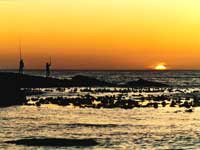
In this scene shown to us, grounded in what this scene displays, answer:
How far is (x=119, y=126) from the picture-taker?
44.2 m

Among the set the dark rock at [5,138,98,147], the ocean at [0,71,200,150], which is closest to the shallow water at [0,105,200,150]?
the ocean at [0,71,200,150]

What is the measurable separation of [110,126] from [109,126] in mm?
81

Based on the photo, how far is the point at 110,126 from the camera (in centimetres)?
4397

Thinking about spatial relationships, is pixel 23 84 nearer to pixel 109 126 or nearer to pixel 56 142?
pixel 109 126

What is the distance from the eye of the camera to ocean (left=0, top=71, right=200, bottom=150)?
3512 cm

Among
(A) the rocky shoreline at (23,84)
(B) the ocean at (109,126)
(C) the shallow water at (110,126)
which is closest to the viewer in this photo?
(B) the ocean at (109,126)

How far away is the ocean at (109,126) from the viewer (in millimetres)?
35122

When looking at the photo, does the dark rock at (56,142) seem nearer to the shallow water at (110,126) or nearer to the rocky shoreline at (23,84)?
the shallow water at (110,126)

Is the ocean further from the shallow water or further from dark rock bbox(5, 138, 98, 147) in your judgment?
dark rock bbox(5, 138, 98, 147)

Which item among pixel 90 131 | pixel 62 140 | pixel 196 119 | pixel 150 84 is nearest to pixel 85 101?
pixel 196 119

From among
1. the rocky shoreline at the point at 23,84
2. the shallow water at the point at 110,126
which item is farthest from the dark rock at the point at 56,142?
the rocky shoreline at the point at 23,84

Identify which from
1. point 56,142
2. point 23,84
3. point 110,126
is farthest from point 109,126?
point 23,84

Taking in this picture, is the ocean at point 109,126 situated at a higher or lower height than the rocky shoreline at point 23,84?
lower

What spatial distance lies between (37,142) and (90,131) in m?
6.87
